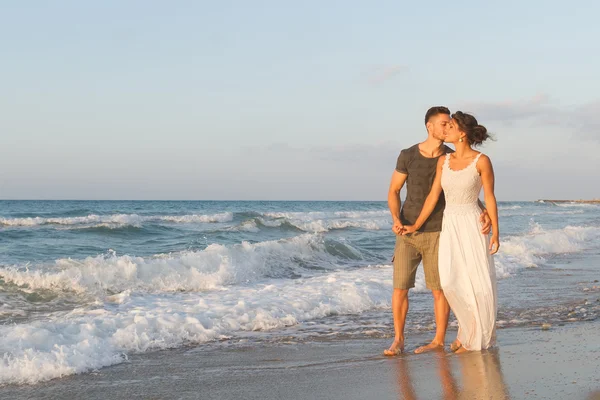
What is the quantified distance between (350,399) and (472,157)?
2.03m

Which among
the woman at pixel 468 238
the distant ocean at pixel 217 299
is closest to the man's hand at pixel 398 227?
the woman at pixel 468 238

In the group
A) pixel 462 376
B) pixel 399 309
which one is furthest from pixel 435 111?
pixel 462 376

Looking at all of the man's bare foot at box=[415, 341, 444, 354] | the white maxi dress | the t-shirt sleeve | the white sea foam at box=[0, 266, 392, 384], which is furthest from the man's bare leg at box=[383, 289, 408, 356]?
the white sea foam at box=[0, 266, 392, 384]

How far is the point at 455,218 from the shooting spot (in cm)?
490

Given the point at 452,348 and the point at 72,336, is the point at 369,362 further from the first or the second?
the point at 72,336

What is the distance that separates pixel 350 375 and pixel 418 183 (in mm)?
1622

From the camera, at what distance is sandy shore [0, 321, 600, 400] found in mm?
3895

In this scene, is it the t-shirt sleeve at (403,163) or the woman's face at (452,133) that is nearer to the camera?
the woman's face at (452,133)

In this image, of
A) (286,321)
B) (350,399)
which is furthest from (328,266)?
(350,399)

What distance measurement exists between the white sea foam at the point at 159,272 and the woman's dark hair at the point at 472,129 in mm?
5330

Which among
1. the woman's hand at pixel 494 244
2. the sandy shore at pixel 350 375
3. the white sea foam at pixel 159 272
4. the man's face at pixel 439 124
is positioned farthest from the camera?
the white sea foam at pixel 159 272

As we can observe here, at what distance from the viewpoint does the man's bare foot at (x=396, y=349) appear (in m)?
5.10

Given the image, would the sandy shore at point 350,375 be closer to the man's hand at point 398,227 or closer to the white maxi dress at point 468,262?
the white maxi dress at point 468,262

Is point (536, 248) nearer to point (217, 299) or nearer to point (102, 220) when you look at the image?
point (217, 299)
